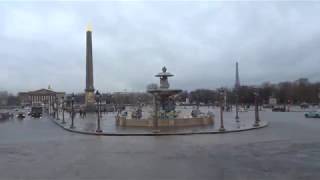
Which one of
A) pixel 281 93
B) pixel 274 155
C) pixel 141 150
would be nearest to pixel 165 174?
pixel 274 155

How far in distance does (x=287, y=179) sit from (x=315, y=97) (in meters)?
137

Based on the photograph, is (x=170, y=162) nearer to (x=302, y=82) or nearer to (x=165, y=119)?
(x=165, y=119)

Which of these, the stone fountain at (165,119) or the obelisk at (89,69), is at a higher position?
the obelisk at (89,69)

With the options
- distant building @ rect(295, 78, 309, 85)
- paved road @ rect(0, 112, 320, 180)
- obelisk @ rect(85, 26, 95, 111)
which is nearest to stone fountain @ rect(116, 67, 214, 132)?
paved road @ rect(0, 112, 320, 180)

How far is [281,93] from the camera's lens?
15612 cm

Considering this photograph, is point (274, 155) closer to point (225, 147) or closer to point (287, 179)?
point (225, 147)

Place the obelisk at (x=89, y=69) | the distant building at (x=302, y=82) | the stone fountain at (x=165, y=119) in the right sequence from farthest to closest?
the distant building at (x=302, y=82) < the obelisk at (x=89, y=69) < the stone fountain at (x=165, y=119)

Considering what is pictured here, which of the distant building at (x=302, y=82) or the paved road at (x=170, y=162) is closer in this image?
the paved road at (x=170, y=162)

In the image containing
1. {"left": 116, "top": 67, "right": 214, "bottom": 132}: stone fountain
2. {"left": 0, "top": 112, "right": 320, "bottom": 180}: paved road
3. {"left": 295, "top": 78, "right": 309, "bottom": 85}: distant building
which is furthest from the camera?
{"left": 295, "top": 78, "right": 309, "bottom": 85}: distant building

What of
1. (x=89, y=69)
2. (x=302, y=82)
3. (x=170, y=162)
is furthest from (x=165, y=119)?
(x=302, y=82)

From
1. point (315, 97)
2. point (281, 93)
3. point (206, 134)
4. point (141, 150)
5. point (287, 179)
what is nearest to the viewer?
point (287, 179)

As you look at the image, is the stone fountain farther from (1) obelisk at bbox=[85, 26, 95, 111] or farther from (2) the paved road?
(1) obelisk at bbox=[85, 26, 95, 111]

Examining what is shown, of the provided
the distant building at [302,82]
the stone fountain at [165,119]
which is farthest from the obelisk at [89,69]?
the distant building at [302,82]

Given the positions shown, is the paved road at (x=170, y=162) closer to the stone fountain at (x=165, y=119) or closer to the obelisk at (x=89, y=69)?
the stone fountain at (x=165, y=119)
